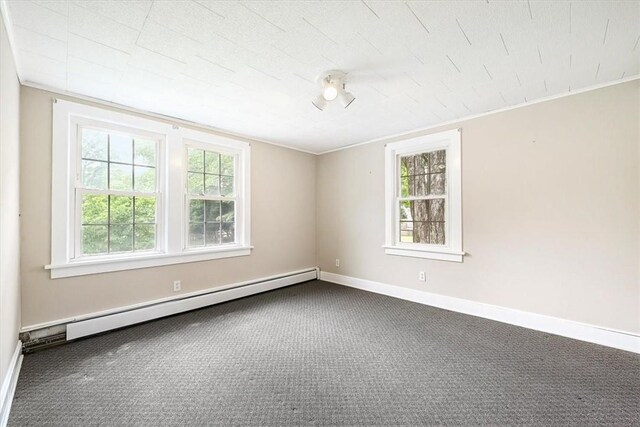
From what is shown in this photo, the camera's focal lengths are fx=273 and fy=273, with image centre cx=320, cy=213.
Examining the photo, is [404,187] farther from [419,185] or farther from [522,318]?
[522,318]

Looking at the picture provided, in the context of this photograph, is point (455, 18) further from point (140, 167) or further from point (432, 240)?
point (140, 167)

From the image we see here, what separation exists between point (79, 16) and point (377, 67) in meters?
1.94

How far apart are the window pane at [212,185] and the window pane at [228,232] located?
1.50 feet

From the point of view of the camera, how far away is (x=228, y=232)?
3.91 meters

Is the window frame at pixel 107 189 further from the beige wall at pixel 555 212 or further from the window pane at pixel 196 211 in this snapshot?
the beige wall at pixel 555 212

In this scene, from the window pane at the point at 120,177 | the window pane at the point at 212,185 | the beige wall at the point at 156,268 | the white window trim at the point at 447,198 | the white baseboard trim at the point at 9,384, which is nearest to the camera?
the white baseboard trim at the point at 9,384

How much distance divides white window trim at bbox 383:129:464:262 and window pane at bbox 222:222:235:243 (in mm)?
2244

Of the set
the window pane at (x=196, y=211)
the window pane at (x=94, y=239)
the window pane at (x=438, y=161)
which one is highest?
the window pane at (x=438, y=161)

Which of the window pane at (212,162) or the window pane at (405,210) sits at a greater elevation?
the window pane at (212,162)

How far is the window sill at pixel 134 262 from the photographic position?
2.54m

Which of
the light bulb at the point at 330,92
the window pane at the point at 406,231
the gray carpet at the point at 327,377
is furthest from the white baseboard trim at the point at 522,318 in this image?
the light bulb at the point at 330,92

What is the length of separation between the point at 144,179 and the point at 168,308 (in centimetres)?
150

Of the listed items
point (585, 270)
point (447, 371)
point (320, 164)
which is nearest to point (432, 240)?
point (585, 270)

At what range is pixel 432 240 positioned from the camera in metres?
3.65
